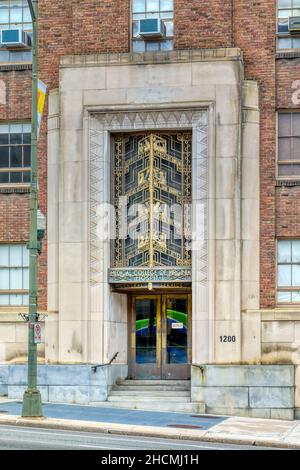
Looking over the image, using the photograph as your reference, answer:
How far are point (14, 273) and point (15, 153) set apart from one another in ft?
11.3

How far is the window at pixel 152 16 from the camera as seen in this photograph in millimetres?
30250

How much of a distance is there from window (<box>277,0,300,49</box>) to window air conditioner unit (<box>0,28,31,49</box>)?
7150mm

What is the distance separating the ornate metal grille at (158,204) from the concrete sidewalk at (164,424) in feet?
14.6

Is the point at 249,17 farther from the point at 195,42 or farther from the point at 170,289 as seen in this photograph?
the point at 170,289

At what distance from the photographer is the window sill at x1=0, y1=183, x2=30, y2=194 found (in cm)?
3064

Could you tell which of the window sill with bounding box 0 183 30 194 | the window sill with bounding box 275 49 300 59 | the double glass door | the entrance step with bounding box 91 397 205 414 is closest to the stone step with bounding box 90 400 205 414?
the entrance step with bounding box 91 397 205 414

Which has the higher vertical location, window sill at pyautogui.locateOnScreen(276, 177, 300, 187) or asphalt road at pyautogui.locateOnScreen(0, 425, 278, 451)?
window sill at pyautogui.locateOnScreen(276, 177, 300, 187)

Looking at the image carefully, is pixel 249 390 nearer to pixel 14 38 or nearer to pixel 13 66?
pixel 13 66

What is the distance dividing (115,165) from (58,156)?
1598 millimetres

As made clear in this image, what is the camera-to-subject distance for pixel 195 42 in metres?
29.8

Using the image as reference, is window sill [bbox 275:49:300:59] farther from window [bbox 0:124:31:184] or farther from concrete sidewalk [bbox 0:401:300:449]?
concrete sidewalk [bbox 0:401:300:449]

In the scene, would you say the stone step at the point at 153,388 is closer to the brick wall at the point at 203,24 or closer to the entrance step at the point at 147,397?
the entrance step at the point at 147,397

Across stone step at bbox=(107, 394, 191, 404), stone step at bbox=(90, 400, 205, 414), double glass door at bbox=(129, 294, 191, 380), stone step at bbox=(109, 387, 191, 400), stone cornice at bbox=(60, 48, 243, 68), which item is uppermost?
stone cornice at bbox=(60, 48, 243, 68)

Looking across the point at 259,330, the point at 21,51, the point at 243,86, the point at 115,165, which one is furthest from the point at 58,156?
the point at 259,330
